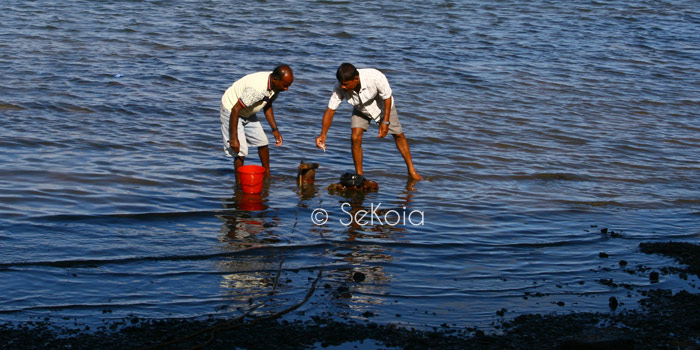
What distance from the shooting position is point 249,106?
346 inches

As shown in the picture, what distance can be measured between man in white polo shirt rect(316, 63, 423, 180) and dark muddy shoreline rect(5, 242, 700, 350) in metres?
3.73

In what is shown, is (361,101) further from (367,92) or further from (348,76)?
(348,76)

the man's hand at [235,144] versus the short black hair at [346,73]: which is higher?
the short black hair at [346,73]

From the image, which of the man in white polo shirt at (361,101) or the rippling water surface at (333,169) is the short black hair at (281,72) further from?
the rippling water surface at (333,169)

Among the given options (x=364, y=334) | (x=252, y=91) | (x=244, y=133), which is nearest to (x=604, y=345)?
(x=364, y=334)

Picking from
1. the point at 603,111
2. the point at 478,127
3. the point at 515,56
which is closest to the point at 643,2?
the point at 515,56

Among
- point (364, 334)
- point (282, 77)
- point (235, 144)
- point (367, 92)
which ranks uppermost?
point (282, 77)

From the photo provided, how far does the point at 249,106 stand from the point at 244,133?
604 mm

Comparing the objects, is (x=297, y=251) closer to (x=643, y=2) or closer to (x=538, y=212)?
(x=538, y=212)

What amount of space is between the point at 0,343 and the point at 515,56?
51.4 ft

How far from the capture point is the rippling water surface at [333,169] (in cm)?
620

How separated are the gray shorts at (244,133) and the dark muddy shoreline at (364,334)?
4015 millimetres

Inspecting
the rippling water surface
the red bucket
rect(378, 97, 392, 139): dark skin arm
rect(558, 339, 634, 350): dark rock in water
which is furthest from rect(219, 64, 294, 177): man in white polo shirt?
rect(558, 339, 634, 350): dark rock in water

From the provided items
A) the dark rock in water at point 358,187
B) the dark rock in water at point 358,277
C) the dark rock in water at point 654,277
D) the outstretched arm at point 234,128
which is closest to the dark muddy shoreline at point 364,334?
the dark rock in water at point 654,277
